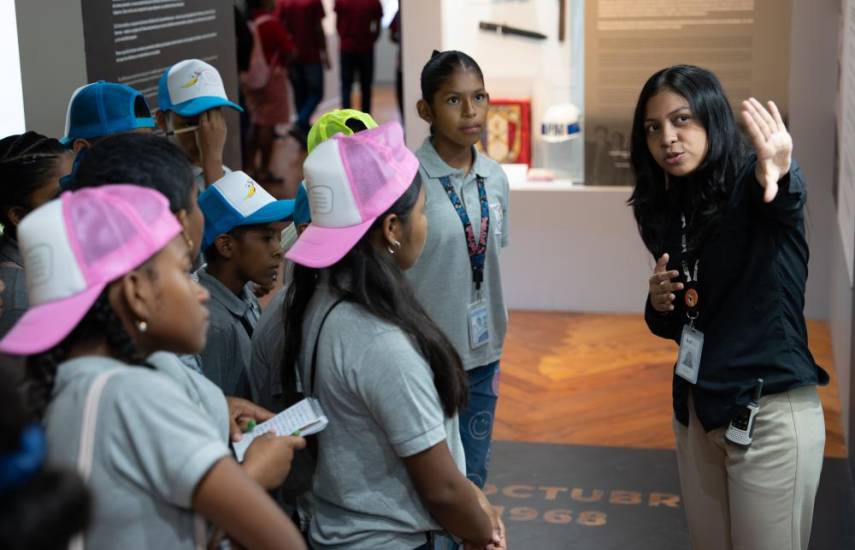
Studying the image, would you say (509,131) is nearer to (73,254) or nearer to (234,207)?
(234,207)

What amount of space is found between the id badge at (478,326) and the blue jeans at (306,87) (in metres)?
8.60

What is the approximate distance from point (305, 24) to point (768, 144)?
9.82 metres

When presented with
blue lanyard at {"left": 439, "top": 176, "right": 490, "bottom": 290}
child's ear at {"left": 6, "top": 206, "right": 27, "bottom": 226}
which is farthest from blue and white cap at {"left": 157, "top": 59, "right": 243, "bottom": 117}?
child's ear at {"left": 6, "top": 206, "right": 27, "bottom": 226}

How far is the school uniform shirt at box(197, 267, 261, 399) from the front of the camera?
8.88 ft

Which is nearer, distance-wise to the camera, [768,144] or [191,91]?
[768,144]

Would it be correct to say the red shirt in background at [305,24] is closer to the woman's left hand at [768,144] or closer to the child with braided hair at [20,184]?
the child with braided hair at [20,184]

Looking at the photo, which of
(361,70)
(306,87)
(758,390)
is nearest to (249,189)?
(758,390)

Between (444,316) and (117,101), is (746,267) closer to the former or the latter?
(444,316)

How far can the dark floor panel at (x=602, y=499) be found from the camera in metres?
4.11

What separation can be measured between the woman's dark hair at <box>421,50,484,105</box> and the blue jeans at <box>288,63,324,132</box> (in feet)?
27.4

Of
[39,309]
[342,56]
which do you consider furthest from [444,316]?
[342,56]

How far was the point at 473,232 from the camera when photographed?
381cm

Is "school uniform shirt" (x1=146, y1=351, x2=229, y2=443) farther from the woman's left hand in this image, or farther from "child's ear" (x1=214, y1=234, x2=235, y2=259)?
the woman's left hand

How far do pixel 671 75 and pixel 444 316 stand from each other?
1206 mm
